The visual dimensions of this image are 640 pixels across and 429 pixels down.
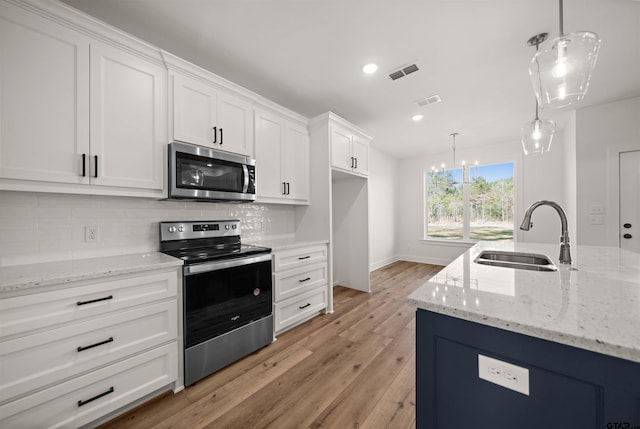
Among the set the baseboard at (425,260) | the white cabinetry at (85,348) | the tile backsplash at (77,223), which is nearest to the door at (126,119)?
the tile backsplash at (77,223)

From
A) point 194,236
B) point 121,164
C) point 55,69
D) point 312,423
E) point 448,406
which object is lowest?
point 312,423

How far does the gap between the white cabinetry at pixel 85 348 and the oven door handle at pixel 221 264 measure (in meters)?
0.10

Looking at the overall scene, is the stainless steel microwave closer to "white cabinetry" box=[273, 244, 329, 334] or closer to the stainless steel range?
the stainless steel range

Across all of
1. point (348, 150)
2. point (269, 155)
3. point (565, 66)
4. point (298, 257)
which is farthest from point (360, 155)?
point (565, 66)

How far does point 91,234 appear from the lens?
1.81m

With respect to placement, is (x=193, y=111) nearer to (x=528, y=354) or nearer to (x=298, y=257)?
(x=298, y=257)

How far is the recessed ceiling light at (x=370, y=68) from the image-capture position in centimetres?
231

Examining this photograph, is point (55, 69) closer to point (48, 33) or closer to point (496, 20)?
point (48, 33)

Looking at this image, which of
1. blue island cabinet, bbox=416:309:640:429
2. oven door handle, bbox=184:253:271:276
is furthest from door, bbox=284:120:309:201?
blue island cabinet, bbox=416:309:640:429

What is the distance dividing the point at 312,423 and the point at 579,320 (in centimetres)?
144

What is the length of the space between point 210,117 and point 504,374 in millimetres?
2490

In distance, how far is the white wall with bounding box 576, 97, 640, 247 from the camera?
9.98ft

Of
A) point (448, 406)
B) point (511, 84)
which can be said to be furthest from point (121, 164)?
point (511, 84)

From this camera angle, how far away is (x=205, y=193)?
205 centimetres
